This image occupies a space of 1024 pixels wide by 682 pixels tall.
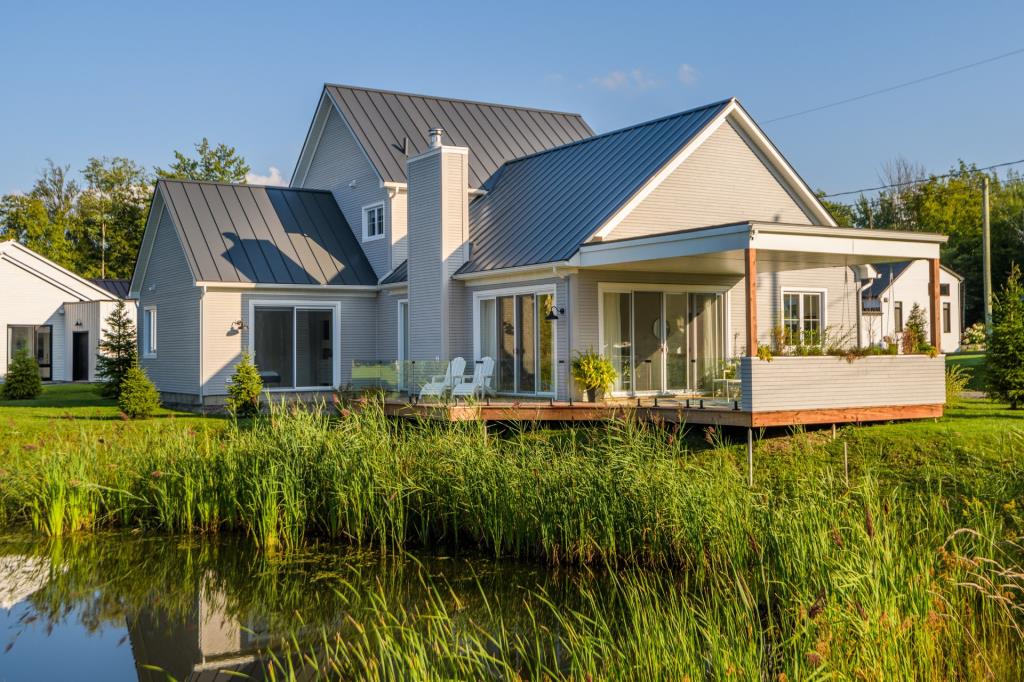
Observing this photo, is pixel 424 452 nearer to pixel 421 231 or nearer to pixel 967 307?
pixel 421 231

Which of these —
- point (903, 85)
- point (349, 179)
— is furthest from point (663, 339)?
point (903, 85)

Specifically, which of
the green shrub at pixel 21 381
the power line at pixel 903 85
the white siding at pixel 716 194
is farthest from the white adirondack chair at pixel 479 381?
the power line at pixel 903 85

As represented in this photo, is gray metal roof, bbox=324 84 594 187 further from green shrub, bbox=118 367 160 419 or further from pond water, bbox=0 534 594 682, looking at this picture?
pond water, bbox=0 534 594 682

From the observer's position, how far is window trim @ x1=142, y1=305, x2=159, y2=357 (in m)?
24.2

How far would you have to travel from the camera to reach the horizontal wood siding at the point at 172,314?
21422mm

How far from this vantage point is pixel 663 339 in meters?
18.1

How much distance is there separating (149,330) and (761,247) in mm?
16413

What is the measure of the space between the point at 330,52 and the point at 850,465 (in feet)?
57.7

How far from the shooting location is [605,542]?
9328 mm

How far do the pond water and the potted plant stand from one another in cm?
694

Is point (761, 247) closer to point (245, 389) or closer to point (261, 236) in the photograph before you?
point (245, 389)

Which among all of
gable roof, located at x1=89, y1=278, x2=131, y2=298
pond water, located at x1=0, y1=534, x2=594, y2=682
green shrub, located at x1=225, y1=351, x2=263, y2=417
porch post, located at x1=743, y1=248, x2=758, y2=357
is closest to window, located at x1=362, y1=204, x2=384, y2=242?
green shrub, located at x1=225, y1=351, x2=263, y2=417

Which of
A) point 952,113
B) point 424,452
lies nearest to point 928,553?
point 424,452

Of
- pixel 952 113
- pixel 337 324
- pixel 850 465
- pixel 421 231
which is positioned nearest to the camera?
pixel 850 465
